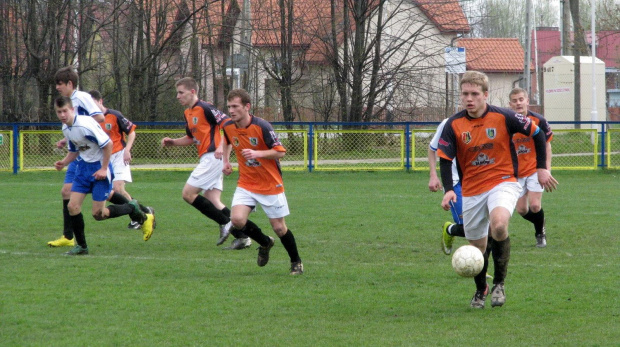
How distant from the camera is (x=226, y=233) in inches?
347

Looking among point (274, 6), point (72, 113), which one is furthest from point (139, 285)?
point (274, 6)

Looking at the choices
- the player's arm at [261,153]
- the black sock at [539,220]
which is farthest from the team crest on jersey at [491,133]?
the black sock at [539,220]

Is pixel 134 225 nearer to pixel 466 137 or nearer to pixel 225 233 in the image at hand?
pixel 225 233

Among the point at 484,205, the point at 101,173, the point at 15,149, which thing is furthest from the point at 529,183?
the point at 15,149

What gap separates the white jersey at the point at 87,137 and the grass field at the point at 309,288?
1029 mm

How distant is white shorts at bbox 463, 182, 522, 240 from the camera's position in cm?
546

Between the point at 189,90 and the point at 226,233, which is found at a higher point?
the point at 189,90

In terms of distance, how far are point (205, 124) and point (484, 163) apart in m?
4.21

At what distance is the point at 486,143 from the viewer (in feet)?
18.3

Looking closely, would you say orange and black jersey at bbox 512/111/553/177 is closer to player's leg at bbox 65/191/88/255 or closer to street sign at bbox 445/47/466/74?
player's leg at bbox 65/191/88/255

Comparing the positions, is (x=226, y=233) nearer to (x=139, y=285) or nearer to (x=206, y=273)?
(x=206, y=273)

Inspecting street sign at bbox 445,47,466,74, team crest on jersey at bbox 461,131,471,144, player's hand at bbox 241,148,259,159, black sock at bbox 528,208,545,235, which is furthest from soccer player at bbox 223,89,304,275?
street sign at bbox 445,47,466,74

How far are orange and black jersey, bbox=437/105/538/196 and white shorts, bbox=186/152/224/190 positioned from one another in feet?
12.5

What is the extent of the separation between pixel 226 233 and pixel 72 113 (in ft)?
7.02
